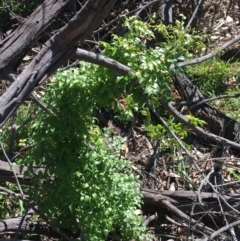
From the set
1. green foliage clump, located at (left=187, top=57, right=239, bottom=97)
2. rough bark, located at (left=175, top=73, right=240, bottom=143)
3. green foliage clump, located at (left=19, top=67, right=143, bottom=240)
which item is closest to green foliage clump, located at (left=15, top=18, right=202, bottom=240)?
green foliage clump, located at (left=19, top=67, right=143, bottom=240)

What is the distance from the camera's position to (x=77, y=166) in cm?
357

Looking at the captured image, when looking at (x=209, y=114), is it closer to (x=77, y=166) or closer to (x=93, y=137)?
(x=93, y=137)

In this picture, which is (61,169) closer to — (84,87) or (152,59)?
(84,87)

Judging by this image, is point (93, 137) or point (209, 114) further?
point (209, 114)

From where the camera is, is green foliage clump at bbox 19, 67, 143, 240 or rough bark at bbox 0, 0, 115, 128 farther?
green foliage clump at bbox 19, 67, 143, 240

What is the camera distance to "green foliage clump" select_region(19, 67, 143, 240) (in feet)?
11.2

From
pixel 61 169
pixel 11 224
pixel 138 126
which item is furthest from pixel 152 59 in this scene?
pixel 138 126

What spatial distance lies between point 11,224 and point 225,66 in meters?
2.68

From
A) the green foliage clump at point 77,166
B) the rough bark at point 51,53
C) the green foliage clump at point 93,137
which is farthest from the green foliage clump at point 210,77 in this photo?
the rough bark at point 51,53

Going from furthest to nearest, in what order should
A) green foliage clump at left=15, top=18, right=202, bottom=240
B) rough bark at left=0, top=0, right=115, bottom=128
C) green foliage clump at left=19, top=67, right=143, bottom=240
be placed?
green foliage clump at left=19, top=67, right=143, bottom=240, green foliage clump at left=15, top=18, right=202, bottom=240, rough bark at left=0, top=0, right=115, bottom=128

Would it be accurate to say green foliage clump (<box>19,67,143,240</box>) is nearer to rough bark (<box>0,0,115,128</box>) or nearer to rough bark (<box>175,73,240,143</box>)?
rough bark (<box>0,0,115,128</box>)

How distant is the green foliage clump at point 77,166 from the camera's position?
3.41m

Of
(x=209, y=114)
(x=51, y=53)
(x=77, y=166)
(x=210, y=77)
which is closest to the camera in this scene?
(x=51, y=53)

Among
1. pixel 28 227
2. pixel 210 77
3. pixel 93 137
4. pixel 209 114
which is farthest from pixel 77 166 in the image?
pixel 210 77
